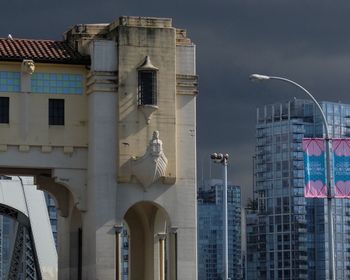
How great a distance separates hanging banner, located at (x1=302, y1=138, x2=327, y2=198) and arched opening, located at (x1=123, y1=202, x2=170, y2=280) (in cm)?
1322

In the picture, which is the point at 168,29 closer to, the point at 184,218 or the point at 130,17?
the point at 130,17

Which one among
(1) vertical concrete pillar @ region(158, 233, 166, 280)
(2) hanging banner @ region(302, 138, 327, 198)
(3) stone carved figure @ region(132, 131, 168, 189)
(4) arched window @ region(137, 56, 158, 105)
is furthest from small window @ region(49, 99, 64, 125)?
(2) hanging banner @ region(302, 138, 327, 198)

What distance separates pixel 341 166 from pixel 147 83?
452 inches

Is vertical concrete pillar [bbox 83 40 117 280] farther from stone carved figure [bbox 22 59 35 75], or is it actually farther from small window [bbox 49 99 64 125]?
stone carved figure [bbox 22 59 35 75]

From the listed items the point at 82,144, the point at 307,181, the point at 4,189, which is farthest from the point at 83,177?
the point at 4,189

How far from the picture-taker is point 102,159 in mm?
60656

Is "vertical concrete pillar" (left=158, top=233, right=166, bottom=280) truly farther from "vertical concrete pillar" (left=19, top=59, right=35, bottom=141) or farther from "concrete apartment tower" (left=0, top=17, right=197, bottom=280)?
"vertical concrete pillar" (left=19, top=59, right=35, bottom=141)

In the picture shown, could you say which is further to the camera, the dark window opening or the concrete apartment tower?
the dark window opening


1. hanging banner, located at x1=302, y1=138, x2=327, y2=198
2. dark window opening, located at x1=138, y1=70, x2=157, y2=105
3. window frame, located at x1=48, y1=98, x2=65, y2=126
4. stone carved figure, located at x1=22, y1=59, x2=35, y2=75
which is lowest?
hanging banner, located at x1=302, y1=138, x2=327, y2=198

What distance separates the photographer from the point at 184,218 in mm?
61625

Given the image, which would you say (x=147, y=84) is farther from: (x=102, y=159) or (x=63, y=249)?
(x=63, y=249)

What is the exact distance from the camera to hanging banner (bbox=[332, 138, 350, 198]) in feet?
173

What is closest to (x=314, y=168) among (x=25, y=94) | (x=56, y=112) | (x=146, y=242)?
(x=56, y=112)

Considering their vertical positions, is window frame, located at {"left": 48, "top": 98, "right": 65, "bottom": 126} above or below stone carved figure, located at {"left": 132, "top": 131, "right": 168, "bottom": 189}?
above
